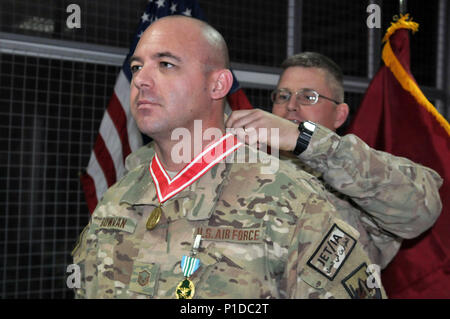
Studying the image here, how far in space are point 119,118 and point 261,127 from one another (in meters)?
1.34

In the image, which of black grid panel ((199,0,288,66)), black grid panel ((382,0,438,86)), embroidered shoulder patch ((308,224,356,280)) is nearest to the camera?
embroidered shoulder patch ((308,224,356,280))

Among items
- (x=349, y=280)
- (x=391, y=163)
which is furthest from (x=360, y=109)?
(x=349, y=280)

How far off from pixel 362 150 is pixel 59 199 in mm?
1725

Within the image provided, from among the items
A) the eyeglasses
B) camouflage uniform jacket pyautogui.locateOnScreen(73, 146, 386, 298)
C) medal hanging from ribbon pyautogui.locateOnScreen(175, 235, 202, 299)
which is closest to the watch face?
camouflage uniform jacket pyautogui.locateOnScreen(73, 146, 386, 298)

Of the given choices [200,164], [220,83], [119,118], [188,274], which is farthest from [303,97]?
[119,118]

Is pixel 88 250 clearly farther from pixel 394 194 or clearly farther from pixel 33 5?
pixel 33 5

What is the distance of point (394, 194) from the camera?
115 cm

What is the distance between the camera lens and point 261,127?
1.04 metres

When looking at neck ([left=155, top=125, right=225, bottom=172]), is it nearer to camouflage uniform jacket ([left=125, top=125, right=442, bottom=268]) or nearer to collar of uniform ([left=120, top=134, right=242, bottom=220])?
collar of uniform ([left=120, top=134, right=242, bottom=220])

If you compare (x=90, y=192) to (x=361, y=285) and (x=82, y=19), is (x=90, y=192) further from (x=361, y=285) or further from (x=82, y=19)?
(x=361, y=285)

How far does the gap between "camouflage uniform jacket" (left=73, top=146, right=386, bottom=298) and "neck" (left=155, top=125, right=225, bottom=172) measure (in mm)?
67

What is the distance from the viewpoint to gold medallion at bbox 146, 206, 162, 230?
1.10 metres

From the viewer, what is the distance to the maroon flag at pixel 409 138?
169 cm

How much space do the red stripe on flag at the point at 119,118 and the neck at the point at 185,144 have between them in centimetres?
109
